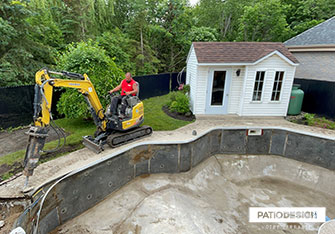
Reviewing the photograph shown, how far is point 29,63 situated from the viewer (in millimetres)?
9070

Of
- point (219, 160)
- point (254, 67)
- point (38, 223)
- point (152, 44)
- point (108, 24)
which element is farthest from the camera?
point (152, 44)

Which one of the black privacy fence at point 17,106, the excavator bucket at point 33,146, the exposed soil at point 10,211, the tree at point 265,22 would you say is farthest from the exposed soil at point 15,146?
the tree at point 265,22

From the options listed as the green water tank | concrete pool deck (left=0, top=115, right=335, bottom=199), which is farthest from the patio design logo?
the green water tank

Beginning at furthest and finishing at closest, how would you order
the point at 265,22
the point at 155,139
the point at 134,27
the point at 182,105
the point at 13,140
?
the point at 265,22, the point at 134,27, the point at 182,105, the point at 155,139, the point at 13,140

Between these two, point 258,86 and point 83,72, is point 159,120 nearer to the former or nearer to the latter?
point 83,72

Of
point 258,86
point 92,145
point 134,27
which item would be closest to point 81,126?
point 92,145

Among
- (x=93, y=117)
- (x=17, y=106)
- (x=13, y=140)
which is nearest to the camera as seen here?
(x=93, y=117)

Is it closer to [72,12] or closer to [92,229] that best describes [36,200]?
[92,229]

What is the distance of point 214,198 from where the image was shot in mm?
→ 5910

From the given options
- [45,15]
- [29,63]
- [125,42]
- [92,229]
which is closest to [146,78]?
[125,42]

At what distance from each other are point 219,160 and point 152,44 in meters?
15.9

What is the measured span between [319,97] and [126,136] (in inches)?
370

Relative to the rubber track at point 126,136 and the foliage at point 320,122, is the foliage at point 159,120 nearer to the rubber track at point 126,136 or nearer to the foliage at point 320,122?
the rubber track at point 126,136

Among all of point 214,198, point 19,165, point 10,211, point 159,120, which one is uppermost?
point 159,120
